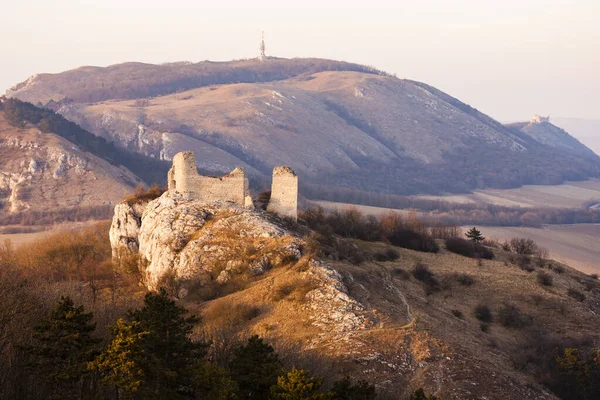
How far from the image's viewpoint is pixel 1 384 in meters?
30.6

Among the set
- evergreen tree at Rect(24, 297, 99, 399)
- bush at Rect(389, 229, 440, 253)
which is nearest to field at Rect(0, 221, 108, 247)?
bush at Rect(389, 229, 440, 253)

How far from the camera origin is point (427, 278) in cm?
6588

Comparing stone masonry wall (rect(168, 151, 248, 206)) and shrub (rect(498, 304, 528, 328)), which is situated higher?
stone masonry wall (rect(168, 151, 248, 206))

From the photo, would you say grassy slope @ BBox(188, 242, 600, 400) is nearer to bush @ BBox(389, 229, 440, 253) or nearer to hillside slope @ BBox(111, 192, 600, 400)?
hillside slope @ BBox(111, 192, 600, 400)

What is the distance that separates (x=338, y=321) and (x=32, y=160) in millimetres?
146731

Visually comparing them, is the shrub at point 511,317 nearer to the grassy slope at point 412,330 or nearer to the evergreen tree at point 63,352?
the grassy slope at point 412,330

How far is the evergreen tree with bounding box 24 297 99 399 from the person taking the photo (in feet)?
97.8

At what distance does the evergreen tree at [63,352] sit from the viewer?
97.8 feet

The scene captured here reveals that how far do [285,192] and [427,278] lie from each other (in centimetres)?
1580

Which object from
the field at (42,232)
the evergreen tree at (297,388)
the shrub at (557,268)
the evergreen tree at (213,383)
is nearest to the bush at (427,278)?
the shrub at (557,268)

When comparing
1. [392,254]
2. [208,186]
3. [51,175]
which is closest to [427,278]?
[392,254]

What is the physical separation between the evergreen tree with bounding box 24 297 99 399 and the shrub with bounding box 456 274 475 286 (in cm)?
4327

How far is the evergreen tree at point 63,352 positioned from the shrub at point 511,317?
3890 cm

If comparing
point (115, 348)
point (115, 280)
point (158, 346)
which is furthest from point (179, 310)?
point (115, 280)
